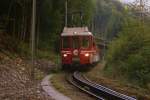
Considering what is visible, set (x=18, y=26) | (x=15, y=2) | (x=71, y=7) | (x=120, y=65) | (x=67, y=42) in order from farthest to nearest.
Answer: (x=71, y=7), (x=18, y=26), (x=15, y=2), (x=67, y=42), (x=120, y=65)

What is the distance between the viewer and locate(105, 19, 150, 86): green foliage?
90.9 feet

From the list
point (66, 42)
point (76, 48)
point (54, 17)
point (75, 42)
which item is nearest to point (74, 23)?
point (54, 17)

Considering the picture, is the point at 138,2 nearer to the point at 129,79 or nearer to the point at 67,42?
the point at 67,42

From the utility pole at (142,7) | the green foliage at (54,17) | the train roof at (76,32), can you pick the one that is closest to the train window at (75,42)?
the train roof at (76,32)

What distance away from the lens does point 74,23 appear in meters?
61.8

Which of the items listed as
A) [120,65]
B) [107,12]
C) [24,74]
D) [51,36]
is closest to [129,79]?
[120,65]

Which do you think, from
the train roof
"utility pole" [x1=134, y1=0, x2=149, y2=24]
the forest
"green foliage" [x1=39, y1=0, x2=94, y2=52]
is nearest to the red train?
the train roof

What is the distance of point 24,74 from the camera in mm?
27641

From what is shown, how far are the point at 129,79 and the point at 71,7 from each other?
31.9 meters

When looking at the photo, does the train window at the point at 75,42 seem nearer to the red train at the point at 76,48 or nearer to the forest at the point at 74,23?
the red train at the point at 76,48

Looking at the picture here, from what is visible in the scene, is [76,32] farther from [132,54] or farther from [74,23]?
[74,23]

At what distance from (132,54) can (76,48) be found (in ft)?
19.1

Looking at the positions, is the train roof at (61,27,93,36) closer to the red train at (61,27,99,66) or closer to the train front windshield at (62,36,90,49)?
the red train at (61,27,99,66)

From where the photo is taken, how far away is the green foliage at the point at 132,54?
27.7 meters
